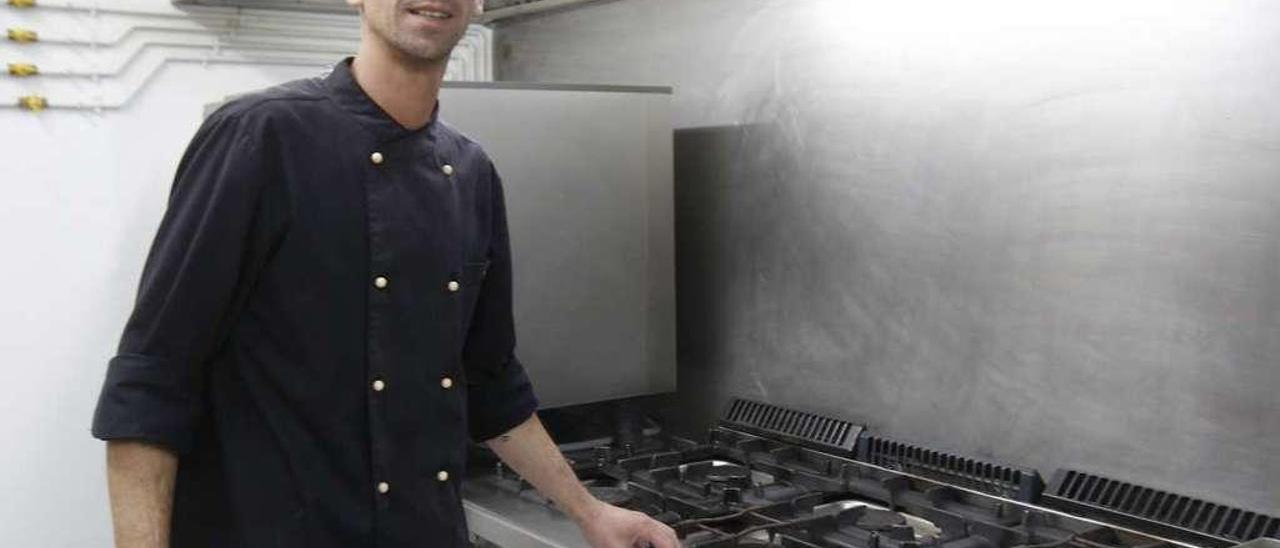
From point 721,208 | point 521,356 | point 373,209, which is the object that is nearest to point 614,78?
point 721,208

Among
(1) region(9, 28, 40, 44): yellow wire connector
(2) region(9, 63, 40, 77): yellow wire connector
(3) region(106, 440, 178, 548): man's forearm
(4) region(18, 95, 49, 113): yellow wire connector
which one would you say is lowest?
(3) region(106, 440, 178, 548): man's forearm

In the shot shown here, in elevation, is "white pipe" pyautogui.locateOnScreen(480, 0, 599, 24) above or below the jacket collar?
above

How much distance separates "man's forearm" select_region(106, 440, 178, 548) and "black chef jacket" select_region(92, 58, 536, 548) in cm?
2

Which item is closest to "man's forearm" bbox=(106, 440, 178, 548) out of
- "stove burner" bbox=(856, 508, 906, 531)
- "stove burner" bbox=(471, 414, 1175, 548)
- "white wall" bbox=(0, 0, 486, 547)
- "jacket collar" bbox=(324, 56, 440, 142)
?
"jacket collar" bbox=(324, 56, 440, 142)

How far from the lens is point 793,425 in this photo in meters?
1.67

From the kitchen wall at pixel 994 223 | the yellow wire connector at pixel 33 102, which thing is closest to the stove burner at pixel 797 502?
the kitchen wall at pixel 994 223

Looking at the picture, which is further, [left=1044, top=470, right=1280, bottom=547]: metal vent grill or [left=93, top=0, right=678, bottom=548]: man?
[left=1044, top=470, right=1280, bottom=547]: metal vent grill

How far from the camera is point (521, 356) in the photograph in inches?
65.2

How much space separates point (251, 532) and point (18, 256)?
120cm

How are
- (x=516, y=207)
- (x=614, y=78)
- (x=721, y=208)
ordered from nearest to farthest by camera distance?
(x=516, y=207) → (x=721, y=208) → (x=614, y=78)

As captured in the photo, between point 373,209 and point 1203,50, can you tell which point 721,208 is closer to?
point 1203,50

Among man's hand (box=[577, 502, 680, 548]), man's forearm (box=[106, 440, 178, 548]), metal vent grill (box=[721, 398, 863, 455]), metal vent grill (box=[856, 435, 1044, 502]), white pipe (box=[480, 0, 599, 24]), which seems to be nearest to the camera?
man's forearm (box=[106, 440, 178, 548])

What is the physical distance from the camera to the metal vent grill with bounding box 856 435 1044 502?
1.36 meters

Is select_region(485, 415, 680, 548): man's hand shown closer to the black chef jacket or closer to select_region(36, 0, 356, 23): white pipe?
the black chef jacket
